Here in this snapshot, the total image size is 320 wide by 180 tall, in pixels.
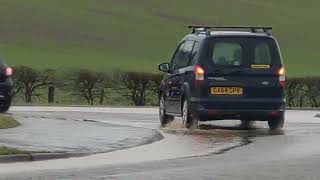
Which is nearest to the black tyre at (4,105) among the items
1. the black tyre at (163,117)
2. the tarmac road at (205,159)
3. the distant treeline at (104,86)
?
the black tyre at (163,117)

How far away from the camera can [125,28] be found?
263 ft

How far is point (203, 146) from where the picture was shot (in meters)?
15.1

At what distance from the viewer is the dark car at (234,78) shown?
1786 cm

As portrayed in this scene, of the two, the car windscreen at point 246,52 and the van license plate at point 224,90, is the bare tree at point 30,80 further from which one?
the van license plate at point 224,90

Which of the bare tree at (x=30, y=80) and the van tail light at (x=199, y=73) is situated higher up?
the van tail light at (x=199, y=73)

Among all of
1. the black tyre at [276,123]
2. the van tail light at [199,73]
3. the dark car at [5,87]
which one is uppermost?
the van tail light at [199,73]

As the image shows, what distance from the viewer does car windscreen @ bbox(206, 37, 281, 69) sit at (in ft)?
59.1

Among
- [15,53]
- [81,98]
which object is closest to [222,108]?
[81,98]

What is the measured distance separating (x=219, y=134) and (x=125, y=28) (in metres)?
63.2

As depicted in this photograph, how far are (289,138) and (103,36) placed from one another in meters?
61.0

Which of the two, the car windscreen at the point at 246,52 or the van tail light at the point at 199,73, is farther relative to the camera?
the car windscreen at the point at 246,52

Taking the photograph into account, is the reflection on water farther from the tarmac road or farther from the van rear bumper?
the van rear bumper

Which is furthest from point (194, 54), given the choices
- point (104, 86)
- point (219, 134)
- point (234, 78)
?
point (104, 86)

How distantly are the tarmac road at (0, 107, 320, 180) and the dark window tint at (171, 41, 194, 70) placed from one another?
1.30 m
